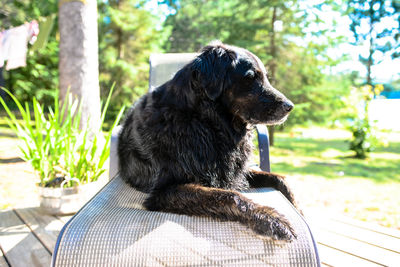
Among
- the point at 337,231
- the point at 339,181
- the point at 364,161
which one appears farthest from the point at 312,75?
the point at 337,231

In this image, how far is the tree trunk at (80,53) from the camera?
4523 mm

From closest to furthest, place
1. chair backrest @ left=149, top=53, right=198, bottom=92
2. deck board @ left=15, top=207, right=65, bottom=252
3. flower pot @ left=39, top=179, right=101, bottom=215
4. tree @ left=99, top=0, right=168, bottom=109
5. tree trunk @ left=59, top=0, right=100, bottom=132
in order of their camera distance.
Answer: deck board @ left=15, top=207, right=65, bottom=252, flower pot @ left=39, top=179, right=101, bottom=215, chair backrest @ left=149, top=53, right=198, bottom=92, tree trunk @ left=59, top=0, right=100, bottom=132, tree @ left=99, top=0, right=168, bottom=109

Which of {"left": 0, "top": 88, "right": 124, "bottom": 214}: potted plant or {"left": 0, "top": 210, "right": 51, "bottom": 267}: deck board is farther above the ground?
A: {"left": 0, "top": 88, "right": 124, "bottom": 214}: potted plant

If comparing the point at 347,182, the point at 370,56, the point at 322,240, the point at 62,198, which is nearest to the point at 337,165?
the point at 347,182

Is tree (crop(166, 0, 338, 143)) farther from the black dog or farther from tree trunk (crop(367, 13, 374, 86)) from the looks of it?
tree trunk (crop(367, 13, 374, 86))

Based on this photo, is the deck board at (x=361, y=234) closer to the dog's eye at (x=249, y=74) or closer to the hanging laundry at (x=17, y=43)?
the dog's eye at (x=249, y=74)

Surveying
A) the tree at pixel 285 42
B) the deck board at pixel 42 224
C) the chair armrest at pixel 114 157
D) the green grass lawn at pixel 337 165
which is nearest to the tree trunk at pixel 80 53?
the deck board at pixel 42 224

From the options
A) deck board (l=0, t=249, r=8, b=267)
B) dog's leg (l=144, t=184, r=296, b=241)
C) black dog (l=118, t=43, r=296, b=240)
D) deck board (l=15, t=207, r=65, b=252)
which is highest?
black dog (l=118, t=43, r=296, b=240)

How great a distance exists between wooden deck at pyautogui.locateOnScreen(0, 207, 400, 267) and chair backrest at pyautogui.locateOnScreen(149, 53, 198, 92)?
1.55 metres

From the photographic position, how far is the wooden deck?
1.90m

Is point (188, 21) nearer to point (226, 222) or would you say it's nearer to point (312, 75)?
Result: point (312, 75)

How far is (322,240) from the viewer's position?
87.1 inches

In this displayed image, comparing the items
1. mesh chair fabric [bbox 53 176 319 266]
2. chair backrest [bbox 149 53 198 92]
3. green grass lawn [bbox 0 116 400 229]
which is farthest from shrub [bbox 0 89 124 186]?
mesh chair fabric [bbox 53 176 319 266]

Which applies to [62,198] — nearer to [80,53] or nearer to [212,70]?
[212,70]
